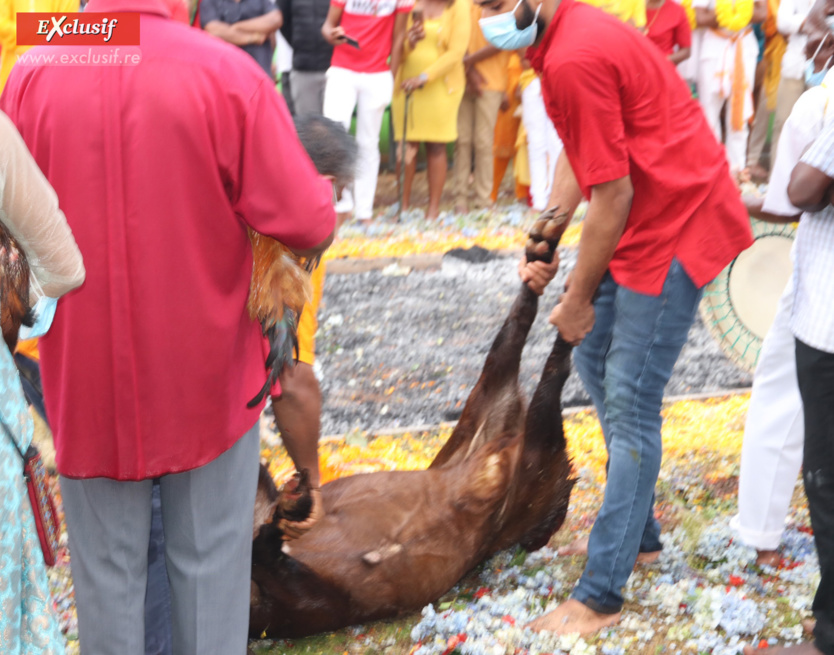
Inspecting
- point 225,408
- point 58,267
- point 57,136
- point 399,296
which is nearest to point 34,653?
point 225,408

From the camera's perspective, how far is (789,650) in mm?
3094

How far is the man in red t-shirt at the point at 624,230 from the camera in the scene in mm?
2740

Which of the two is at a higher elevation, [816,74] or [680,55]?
[816,74]

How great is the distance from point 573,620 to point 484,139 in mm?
7672

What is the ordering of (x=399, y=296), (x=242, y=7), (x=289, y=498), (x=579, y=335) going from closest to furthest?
1. (x=289, y=498)
2. (x=579, y=335)
3. (x=399, y=296)
4. (x=242, y=7)

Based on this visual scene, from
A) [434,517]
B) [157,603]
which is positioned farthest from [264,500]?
[434,517]

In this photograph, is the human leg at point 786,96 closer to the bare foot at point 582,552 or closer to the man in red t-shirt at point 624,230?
the bare foot at point 582,552

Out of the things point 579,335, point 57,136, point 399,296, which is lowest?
point 399,296

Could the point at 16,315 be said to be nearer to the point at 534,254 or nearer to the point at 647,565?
the point at 534,254

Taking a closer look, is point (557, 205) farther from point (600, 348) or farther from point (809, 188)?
point (809, 188)

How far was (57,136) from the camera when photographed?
197cm

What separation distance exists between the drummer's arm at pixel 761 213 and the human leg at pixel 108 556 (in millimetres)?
2301

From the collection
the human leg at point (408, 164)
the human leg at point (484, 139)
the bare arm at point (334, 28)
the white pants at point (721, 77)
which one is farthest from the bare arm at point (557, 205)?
the white pants at point (721, 77)

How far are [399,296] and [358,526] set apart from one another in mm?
3972
